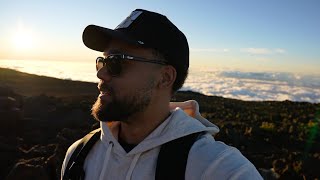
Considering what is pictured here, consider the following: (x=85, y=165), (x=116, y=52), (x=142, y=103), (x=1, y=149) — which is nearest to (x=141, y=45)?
(x=116, y=52)

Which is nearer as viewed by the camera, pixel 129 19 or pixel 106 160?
pixel 106 160

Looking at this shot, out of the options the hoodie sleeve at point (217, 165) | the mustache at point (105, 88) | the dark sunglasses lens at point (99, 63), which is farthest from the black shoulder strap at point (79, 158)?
the hoodie sleeve at point (217, 165)

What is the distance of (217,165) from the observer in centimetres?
216

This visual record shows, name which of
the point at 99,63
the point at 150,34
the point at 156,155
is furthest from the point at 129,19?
the point at 156,155

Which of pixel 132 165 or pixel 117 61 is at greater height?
pixel 117 61

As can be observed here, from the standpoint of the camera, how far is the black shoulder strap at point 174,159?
7.24 ft

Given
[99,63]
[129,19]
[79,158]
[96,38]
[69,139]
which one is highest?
[129,19]

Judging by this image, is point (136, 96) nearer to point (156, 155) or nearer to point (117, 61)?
point (117, 61)

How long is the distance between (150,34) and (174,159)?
2.93 feet

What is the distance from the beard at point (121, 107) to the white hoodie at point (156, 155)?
145mm

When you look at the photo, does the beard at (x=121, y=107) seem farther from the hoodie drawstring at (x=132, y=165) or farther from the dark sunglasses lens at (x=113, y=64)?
the hoodie drawstring at (x=132, y=165)

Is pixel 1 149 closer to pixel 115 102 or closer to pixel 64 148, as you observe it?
pixel 64 148

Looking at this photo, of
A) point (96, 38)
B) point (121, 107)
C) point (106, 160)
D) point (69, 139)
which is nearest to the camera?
point (106, 160)

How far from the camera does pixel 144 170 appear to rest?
2.43 m
